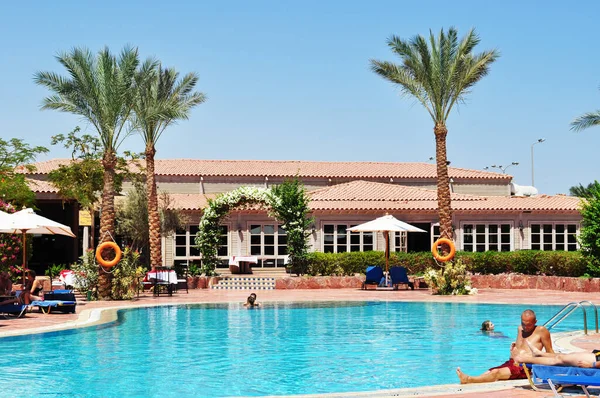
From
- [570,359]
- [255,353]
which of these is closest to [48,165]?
[255,353]

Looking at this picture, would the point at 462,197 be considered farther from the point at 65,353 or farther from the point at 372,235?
the point at 65,353

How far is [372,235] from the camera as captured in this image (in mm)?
37438

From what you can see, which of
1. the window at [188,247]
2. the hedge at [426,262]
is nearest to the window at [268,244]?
the window at [188,247]

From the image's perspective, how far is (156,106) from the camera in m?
31.7

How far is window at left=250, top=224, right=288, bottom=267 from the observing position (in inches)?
1474

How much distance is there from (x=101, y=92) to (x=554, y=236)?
23.7m

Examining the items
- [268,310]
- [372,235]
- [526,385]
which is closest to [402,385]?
[526,385]

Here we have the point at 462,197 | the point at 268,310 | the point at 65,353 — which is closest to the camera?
the point at 65,353

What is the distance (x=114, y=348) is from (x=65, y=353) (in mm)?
963

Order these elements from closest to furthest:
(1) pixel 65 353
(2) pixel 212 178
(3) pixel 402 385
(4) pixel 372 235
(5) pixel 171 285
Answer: (3) pixel 402 385 < (1) pixel 65 353 < (5) pixel 171 285 < (4) pixel 372 235 < (2) pixel 212 178

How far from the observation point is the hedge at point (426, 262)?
99.6ft

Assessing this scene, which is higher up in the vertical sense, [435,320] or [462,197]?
[462,197]

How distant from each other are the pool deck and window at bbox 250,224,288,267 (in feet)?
25.2

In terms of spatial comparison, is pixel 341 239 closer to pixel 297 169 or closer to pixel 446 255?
pixel 446 255
